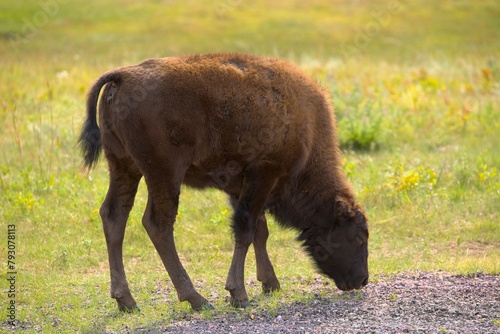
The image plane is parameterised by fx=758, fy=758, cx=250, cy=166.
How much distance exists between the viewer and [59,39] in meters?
31.3

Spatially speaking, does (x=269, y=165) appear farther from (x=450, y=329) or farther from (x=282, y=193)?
(x=450, y=329)

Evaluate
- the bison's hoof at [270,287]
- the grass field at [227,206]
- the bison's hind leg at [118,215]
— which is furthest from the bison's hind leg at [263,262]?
the bison's hind leg at [118,215]

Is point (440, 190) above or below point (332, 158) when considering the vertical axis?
below

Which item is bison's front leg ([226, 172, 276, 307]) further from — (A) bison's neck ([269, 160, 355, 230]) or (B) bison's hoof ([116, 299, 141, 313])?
(B) bison's hoof ([116, 299, 141, 313])

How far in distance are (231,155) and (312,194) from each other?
3.00ft

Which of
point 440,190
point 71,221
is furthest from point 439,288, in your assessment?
point 71,221

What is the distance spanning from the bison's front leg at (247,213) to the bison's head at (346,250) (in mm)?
716

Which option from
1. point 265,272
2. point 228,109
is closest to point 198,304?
point 265,272

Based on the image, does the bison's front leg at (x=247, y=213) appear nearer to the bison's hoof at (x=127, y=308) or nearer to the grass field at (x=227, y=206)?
the grass field at (x=227, y=206)

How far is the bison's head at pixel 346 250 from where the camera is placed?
6922 mm

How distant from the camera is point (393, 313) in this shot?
242 inches

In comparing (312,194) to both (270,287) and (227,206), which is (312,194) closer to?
(270,287)

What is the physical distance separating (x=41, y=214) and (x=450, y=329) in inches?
225

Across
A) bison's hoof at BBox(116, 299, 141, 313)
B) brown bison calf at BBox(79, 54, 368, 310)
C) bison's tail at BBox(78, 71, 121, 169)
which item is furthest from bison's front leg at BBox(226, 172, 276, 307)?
bison's tail at BBox(78, 71, 121, 169)
